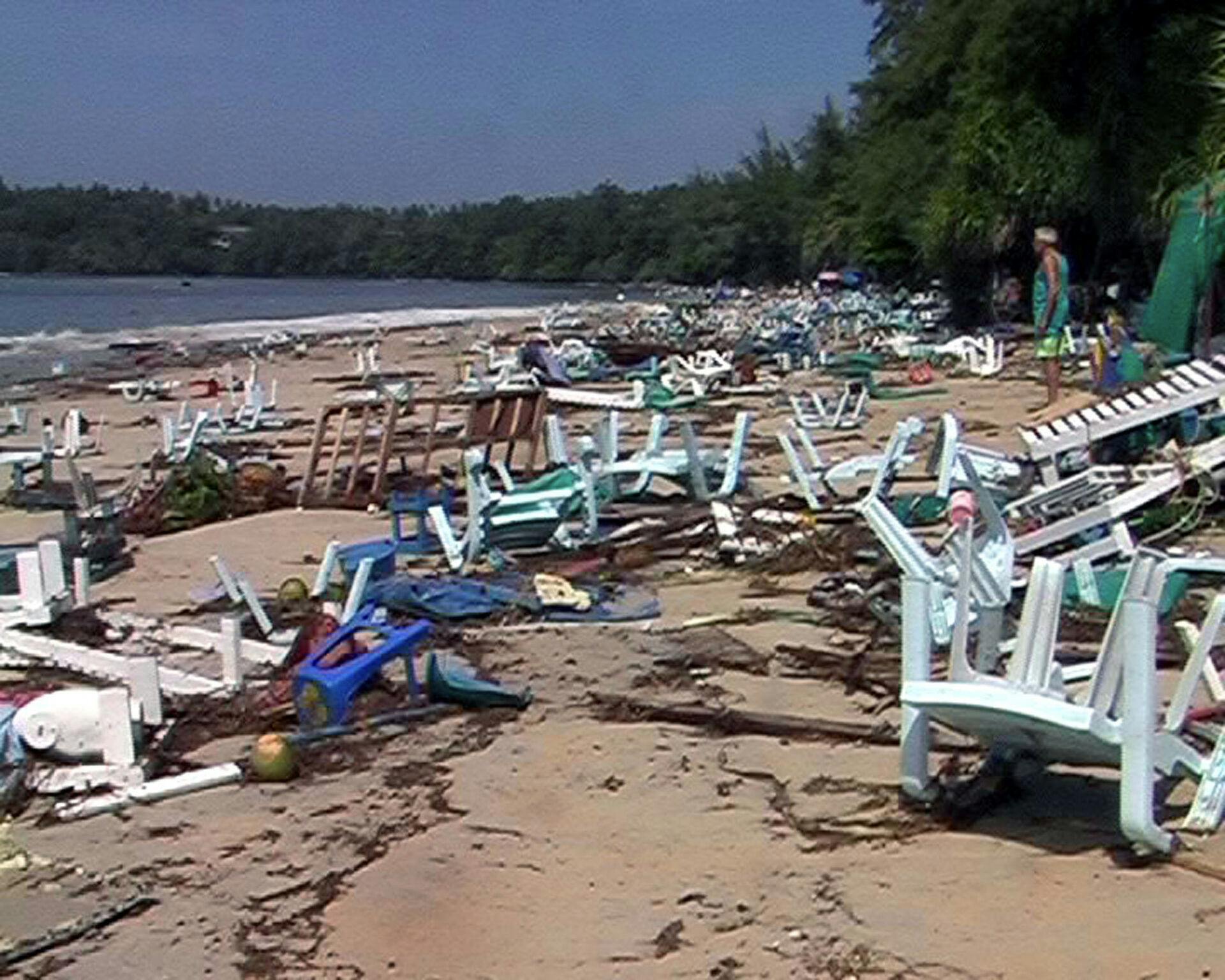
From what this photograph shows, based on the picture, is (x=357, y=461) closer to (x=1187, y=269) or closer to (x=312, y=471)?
(x=312, y=471)

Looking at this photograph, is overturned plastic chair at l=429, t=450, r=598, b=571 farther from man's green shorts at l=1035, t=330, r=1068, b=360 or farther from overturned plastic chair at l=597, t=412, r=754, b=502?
man's green shorts at l=1035, t=330, r=1068, b=360

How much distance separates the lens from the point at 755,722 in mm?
6277

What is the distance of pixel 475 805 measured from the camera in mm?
5602

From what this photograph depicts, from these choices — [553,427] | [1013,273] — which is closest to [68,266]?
[1013,273]

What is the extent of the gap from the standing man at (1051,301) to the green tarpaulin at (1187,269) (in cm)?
83

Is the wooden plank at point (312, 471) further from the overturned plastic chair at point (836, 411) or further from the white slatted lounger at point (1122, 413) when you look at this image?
the white slatted lounger at point (1122, 413)

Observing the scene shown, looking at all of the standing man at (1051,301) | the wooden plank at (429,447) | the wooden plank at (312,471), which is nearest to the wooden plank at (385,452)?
the wooden plank at (429,447)

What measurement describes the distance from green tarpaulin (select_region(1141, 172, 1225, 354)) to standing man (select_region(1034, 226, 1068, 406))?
0.83 meters

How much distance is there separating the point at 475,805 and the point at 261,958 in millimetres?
1243

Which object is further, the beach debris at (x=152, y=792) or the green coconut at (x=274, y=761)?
the green coconut at (x=274, y=761)

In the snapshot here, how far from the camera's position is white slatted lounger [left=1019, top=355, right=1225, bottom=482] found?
9906mm

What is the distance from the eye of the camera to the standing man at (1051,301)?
15289mm

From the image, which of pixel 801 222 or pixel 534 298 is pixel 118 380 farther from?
pixel 534 298

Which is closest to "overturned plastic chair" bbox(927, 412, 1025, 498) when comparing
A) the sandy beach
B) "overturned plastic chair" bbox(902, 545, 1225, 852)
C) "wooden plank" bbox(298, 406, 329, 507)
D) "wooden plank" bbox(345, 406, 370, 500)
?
the sandy beach
